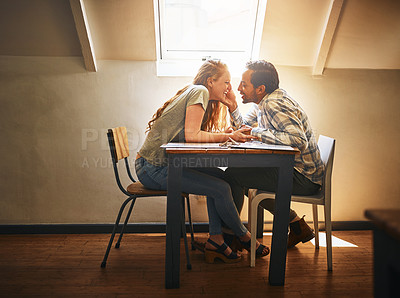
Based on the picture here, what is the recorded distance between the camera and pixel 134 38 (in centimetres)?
269

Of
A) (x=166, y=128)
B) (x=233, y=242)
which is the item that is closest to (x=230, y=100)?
(x=166, y=128)

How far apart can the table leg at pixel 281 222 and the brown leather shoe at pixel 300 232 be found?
23.1 inches

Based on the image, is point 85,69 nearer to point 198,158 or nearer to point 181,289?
point 198,158

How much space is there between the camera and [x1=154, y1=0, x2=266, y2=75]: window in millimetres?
2844

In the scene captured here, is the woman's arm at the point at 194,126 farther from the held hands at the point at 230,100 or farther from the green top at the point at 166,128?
the held hands at the point at 230,100

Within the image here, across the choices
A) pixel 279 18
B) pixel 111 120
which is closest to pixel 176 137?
pixel 111 120

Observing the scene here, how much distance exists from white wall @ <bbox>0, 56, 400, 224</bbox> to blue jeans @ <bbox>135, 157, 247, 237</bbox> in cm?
70

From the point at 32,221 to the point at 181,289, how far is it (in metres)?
1.56

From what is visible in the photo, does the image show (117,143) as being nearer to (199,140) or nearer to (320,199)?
(199,140)

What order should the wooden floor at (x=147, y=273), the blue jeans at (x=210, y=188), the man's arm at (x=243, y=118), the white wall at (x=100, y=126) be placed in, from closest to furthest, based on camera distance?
the wooden floor at (x=147, y=273)
the blue jeans at (x=210, y=188)
the man's arm at (x=243, y=118)
the white wall at (x=100, y=126)


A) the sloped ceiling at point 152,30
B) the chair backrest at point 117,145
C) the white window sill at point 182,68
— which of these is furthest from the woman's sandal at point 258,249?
the sloped ceiling at point 152,30

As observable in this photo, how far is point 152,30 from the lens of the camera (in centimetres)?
266

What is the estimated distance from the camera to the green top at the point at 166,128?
2176 millimetres

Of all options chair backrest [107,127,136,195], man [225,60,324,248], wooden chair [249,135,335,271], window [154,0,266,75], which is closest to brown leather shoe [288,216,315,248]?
man [225,60,324,248]
